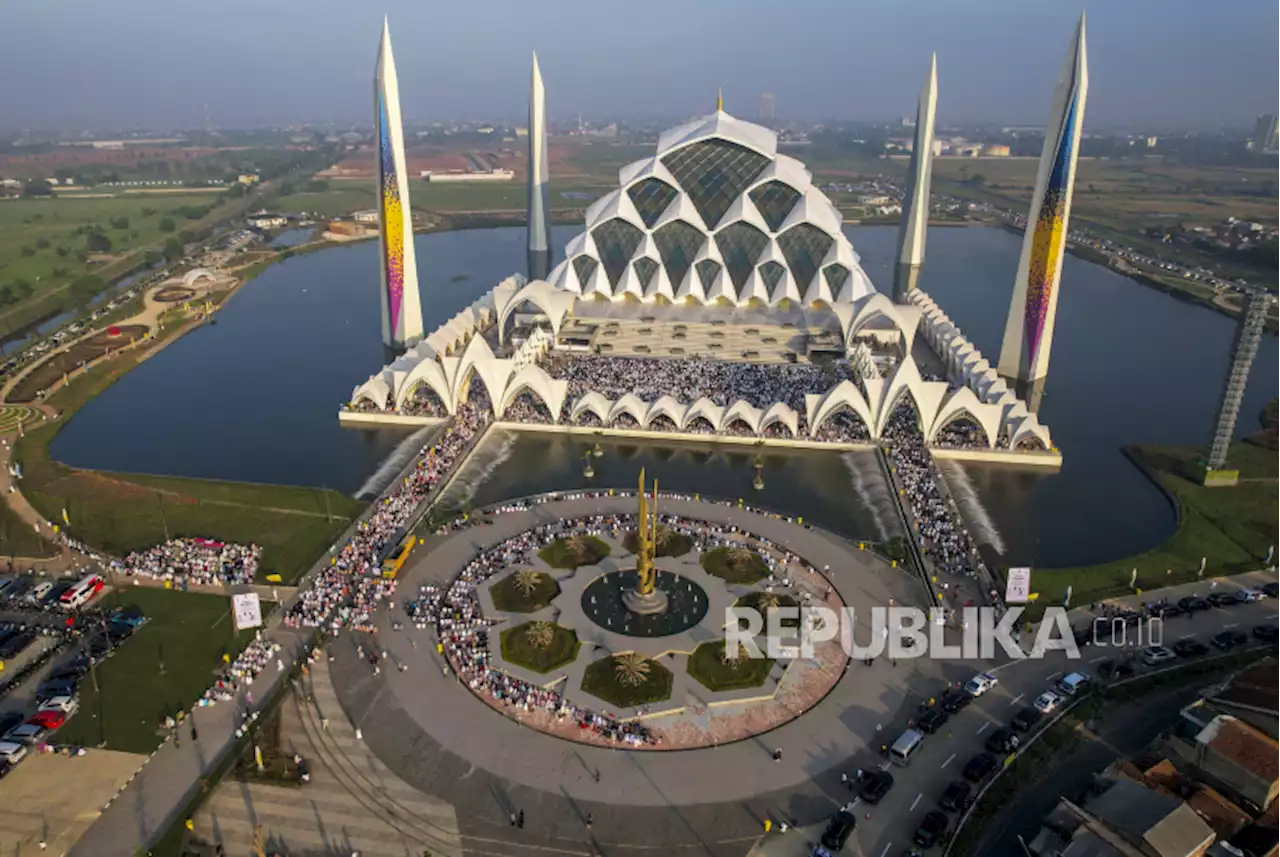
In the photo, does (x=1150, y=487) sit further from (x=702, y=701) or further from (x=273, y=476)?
(x=273, y=476)

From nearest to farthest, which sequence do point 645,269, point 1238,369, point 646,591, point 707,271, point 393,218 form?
point 646,591 < point 1238,369 < point 393,218 < point 707,271 < point 645,269

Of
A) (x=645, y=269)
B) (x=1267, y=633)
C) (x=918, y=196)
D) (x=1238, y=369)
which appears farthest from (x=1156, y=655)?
(x=918, y=196)

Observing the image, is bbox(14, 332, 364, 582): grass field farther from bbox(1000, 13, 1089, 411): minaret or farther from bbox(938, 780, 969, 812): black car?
bbox(1000, 13, 1089, 411): minaret

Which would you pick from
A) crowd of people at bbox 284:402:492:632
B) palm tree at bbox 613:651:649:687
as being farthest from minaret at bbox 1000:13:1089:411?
palm tree at bbox 613:651:649:687

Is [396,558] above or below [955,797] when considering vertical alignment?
above

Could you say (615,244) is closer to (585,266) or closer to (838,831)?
(585,266)

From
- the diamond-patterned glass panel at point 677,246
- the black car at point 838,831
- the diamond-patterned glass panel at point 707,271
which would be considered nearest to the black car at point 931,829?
the black car at point 838,831
